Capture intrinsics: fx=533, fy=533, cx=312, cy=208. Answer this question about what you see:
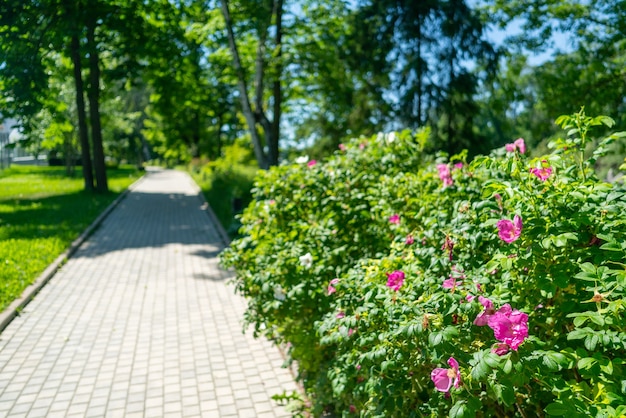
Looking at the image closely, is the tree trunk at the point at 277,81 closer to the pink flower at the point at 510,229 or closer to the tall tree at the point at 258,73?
the tall tree at the point at 258,73

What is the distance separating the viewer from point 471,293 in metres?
2.77

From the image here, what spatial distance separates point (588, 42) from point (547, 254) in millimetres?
13590

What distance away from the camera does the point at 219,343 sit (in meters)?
6.30

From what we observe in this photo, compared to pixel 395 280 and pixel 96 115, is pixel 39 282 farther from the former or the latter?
pixel 96 115

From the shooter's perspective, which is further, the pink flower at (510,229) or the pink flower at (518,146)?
the pink flower at (518,146)

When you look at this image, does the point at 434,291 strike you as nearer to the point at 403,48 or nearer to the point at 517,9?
the point at 517,9

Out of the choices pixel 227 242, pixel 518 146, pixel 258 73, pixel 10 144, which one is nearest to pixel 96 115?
pixel 10 144

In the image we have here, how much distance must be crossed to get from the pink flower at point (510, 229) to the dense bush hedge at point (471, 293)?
0.01m

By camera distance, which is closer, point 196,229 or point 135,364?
point 135,364

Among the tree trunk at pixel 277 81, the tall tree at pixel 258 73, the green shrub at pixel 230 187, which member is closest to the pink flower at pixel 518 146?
the green shrub at pixel 230 187

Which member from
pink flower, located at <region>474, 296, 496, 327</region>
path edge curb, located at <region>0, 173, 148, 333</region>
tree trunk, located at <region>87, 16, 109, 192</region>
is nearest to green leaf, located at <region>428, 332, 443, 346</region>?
pink flower, located at <region>474, 296, 496, 327</region>

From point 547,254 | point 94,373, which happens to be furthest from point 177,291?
point 547,254

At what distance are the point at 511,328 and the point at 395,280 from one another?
103 centimetres

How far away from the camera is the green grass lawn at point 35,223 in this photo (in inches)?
337
